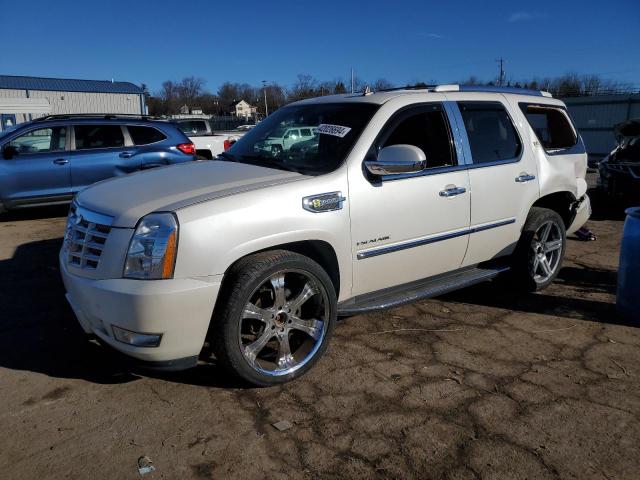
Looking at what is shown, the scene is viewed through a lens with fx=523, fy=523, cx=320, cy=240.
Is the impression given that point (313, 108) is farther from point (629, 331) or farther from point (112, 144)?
point (112, 144)

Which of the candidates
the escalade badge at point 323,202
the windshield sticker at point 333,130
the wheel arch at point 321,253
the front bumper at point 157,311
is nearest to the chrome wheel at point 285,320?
the wheel arch at point 321,253

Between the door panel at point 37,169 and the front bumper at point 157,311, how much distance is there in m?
6.33

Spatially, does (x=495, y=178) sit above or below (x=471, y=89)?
below

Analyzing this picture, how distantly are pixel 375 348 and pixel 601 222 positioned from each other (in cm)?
662

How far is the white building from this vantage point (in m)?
37.1

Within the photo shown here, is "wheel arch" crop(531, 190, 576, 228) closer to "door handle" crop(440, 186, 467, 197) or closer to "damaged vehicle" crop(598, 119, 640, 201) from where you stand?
"door handle" crop(440, 186, 467, 197)

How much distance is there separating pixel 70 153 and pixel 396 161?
698 cm

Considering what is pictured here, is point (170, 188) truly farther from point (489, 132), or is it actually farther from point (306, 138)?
point (489, 132)

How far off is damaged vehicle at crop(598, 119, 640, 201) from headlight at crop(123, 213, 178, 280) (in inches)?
346

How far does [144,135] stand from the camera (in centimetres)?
927

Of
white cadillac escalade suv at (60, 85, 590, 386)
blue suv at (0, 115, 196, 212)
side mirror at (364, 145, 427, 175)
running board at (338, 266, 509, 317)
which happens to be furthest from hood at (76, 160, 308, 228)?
blue suv at (0, 115, 196, 212)

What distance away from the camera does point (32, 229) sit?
8031 mm

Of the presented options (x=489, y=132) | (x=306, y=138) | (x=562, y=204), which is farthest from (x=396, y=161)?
(x=562, y=204)

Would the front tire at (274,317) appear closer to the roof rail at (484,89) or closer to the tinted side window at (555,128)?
the roof rail at (484,89)
